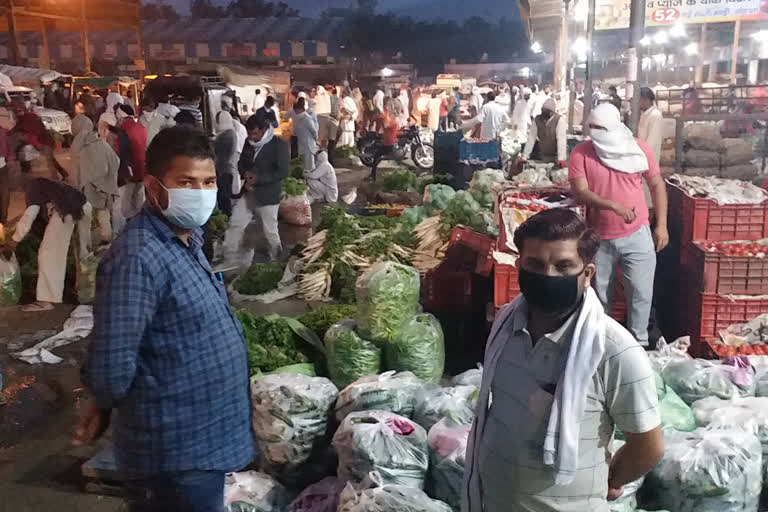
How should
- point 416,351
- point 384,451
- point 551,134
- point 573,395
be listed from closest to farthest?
point 573,395
point 384,451
point 416,351
point 551,134

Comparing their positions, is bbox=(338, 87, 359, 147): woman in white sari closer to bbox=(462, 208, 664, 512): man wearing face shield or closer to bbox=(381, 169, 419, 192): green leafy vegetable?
bbox=(381, 169, 419, 192): green leafy vegetable

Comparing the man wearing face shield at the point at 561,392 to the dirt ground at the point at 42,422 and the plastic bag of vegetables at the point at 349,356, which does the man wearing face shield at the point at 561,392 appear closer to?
the plastic bag of vegetables at the point at 349,356

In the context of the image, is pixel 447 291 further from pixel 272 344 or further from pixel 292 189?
pixel 292 189

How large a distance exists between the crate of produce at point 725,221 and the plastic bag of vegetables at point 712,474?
2.84 metres

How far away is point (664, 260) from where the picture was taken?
21.8 ft

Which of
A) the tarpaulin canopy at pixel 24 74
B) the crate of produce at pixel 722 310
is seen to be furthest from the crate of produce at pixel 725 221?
the tarpaulin canopy at pixel 24 74

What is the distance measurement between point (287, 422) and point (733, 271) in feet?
12.1

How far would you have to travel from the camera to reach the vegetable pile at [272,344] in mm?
5090

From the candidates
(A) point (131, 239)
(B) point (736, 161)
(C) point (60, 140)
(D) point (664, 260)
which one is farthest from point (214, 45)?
(A) point (131, 239)

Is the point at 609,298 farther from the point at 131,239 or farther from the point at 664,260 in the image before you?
the point at 131,239

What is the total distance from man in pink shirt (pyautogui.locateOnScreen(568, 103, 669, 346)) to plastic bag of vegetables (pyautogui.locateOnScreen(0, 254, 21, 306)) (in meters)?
6.11

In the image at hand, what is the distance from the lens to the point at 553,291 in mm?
2162

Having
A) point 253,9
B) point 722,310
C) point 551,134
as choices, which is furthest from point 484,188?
point 253,9

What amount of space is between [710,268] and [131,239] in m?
4.68
